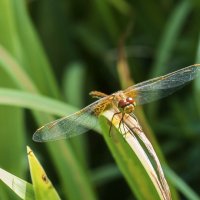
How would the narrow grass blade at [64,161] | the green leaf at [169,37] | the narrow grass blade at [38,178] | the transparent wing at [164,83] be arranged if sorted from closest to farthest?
the narrow grass blade at [38,178] < the transparent wing at [164,83] < the narrow grass blade at [64,161] < the green leaf at [169,37]

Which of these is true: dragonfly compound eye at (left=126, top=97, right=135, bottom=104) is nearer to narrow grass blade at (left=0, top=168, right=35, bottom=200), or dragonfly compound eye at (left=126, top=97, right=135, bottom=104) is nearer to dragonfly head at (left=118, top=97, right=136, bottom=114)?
dragonfly head at (left=118, top=97, right=136, bottom=114)

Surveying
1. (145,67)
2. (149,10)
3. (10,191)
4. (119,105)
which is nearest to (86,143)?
(145,67)

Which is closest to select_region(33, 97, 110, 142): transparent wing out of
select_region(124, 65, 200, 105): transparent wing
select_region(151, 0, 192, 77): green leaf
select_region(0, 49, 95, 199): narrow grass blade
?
select_region(124, 65, 200, 105): transparent wing

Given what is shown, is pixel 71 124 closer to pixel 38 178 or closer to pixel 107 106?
pixel 107 106

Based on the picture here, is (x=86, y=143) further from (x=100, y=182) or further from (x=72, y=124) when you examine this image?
(x=72, y=124)

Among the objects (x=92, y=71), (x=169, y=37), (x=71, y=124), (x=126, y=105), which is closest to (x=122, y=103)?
(x=126, y=105)

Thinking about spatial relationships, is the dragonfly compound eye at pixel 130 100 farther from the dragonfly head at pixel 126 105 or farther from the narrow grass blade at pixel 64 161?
the narrow grass blade at pixel 64 161

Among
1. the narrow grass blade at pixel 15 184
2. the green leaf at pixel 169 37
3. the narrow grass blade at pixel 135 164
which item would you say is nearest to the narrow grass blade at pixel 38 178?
the narrow grass blade at pixel 15 184

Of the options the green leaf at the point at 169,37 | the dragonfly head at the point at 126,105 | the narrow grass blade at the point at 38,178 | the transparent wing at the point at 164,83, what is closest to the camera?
the narrow grass blade at the point at 38,178
